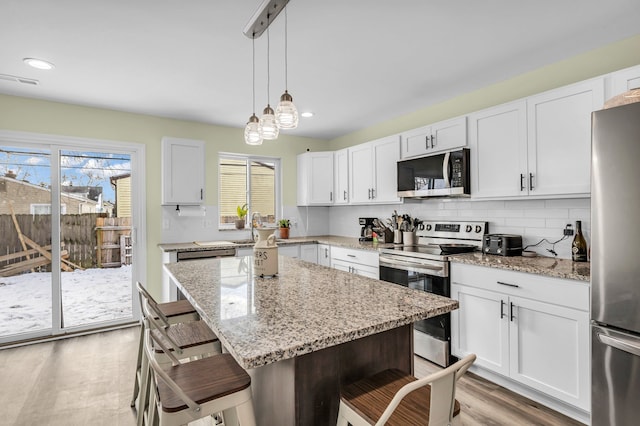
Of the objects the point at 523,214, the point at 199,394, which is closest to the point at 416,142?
the point at 523,214

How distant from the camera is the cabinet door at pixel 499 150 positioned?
257 cm

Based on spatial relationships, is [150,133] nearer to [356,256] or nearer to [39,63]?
[39,63]

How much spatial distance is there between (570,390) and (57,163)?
4.82 meters

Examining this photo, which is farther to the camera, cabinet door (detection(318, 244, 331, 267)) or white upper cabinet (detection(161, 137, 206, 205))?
cabinet door (detection(318, 244, 331, 267))

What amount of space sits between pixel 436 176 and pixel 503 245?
2.77ft

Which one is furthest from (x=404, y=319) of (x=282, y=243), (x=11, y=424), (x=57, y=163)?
(x=57, y=163)

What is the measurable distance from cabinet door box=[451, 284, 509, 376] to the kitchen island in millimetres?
1185

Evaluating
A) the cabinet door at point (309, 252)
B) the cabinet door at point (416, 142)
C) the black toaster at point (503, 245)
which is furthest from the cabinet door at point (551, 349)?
the cabinet door at point (309, 252)

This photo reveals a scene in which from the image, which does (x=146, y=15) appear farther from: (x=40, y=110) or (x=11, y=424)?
(x=11, y=424)

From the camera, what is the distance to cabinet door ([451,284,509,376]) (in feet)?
7.79

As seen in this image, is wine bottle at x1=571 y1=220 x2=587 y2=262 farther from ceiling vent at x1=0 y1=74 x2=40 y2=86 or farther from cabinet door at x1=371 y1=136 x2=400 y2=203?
ceiling vent at x1=0 y1=74 x2=40 y2=86

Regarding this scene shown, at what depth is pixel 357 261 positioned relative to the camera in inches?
147

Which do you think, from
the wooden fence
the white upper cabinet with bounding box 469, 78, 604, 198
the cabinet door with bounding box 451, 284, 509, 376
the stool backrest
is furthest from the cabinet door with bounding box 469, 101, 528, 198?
the wooden fence

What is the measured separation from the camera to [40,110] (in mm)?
3387
